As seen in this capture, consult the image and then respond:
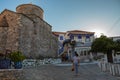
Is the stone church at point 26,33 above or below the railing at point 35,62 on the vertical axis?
above

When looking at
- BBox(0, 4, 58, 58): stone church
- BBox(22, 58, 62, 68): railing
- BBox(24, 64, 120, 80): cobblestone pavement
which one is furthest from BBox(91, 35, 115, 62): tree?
BBox(0, 4, 58, 58): stone church

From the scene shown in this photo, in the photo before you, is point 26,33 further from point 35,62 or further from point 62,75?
point 62,75

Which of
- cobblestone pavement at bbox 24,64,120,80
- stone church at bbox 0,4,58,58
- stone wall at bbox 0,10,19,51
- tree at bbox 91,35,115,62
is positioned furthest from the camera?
stone church at bbox 0,4,58,58

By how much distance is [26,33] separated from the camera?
19188 mm

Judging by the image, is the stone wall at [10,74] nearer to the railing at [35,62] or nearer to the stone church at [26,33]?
the railing at [35,62]

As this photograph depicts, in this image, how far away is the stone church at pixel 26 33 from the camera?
17.7m

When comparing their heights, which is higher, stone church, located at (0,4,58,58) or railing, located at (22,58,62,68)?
stone church, located at (0,4,58,58)

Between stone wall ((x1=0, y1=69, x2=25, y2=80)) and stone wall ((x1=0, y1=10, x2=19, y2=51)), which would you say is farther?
stone wall ((x1=0, y1=10, x2=19, y2=51))

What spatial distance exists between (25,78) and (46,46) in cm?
1518

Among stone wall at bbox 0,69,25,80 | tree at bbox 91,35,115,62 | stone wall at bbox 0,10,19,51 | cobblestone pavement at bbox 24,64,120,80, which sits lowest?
cobblestone pavement at bbox 24,64,120,80

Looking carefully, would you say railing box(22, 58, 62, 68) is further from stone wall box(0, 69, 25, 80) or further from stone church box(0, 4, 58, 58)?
stone wall box(0, 69, 25, 80)

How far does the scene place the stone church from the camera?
17.7m

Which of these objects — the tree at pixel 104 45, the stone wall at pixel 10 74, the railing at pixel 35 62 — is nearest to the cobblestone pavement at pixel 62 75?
the stone wall at pixel 10 74

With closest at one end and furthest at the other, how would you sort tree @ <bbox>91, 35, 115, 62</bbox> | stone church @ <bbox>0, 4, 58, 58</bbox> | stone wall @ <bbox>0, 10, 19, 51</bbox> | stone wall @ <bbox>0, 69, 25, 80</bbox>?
stone wall @ <bbox>0, 69, 25, 80</bbox> < tree @ <bbox>91, 35, 115, 62</bbox> < stone wall @ <bbox>0, 10, 19, 51</bbox> < stone church @ <bbox>0, 4, 58, 58</bbox>
